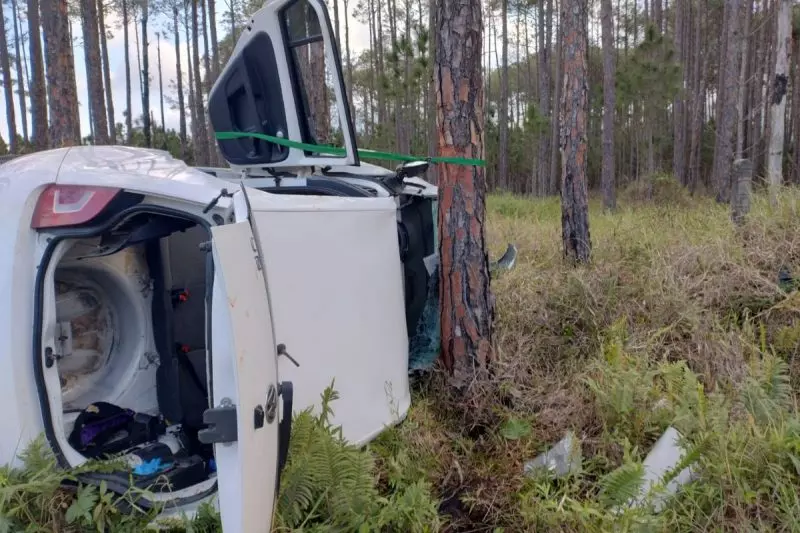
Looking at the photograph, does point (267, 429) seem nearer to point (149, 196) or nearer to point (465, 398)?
point (149, 196)

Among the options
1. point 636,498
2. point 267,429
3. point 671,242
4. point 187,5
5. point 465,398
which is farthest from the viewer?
point 187,5

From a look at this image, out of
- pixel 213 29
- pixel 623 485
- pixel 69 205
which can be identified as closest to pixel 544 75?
pixel 213 29

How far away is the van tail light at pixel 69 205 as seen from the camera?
7.09 ft

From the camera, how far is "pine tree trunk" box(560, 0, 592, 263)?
5914 mm

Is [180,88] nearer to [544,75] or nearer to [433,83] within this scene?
[544,75]

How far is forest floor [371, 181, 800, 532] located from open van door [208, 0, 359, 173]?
5.40ft

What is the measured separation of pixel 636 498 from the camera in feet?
7.85

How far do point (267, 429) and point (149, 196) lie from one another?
1.10 m

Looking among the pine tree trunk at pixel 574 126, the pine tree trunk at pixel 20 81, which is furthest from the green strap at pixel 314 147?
the pine tree trunk at pixel 20 81

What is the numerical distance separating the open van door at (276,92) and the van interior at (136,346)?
82cm

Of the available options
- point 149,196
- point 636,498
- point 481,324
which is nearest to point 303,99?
point 149,196

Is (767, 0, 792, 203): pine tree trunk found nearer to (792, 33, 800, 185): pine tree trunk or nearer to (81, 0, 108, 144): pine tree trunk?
(81, 0, 108, 144): pine tree trunk

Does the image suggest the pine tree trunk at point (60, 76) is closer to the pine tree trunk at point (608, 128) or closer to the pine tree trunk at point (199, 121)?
the pine tree trunk at point (608, 128)

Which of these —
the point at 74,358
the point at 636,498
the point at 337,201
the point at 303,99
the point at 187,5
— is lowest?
the point at 636,498
